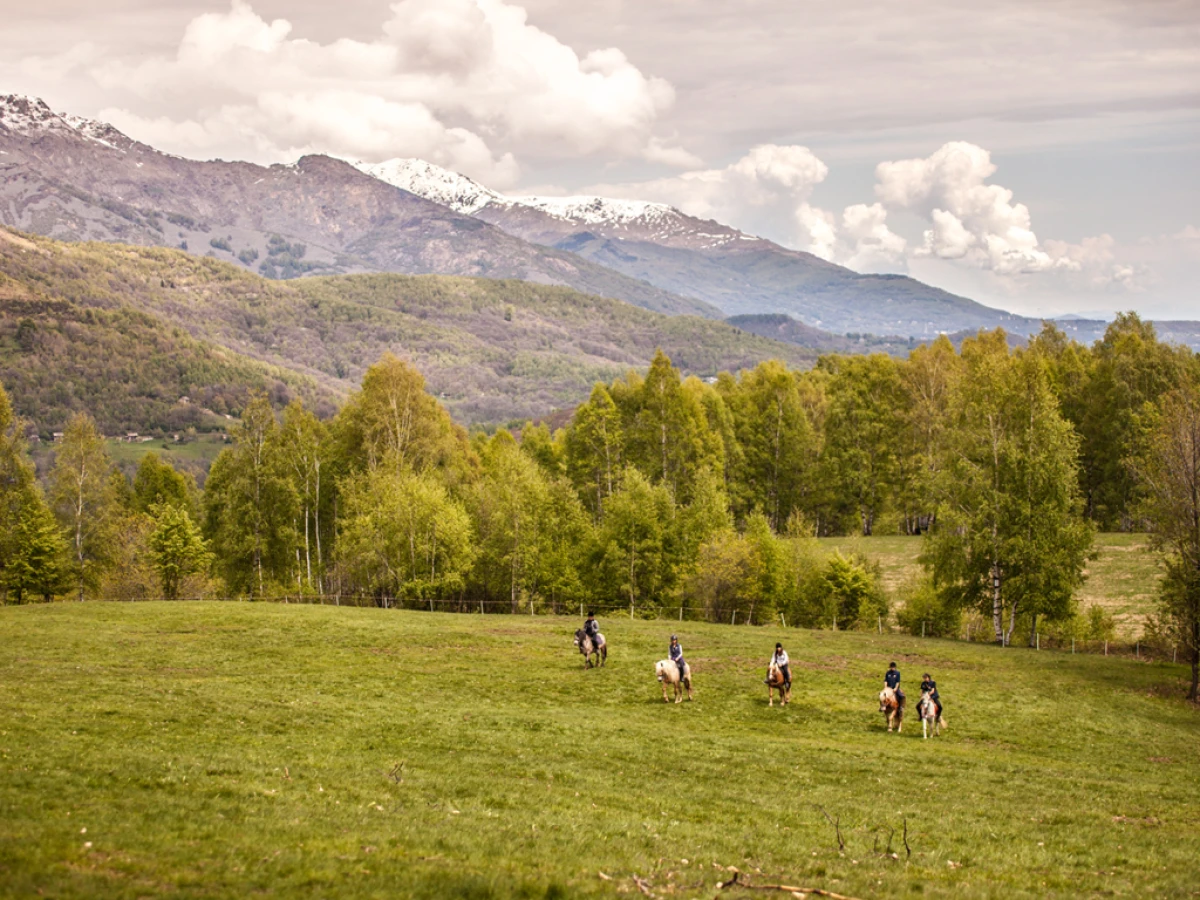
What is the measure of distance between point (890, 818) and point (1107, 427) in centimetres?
8827

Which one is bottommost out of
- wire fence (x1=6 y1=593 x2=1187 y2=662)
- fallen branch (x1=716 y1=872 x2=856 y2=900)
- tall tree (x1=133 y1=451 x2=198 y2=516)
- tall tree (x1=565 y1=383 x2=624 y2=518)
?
wire fence (x1=6 y1=593 x2=1187 y2=662)

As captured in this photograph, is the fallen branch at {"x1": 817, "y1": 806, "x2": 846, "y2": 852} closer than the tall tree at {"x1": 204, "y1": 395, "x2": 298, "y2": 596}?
Yes

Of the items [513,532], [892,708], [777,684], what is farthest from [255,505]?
[892,708]

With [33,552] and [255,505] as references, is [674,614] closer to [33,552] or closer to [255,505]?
[255,505]

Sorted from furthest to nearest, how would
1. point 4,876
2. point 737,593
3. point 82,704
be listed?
point 737,593 → point 82,704 → point 4,876

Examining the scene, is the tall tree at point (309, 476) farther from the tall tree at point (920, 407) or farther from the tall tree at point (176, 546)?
the tall tree at point (920, 407)

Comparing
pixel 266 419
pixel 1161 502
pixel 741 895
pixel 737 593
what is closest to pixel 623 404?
pixel 737 593

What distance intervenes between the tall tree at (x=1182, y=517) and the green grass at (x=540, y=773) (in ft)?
10.9

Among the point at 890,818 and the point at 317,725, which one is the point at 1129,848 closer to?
the point at 890,818

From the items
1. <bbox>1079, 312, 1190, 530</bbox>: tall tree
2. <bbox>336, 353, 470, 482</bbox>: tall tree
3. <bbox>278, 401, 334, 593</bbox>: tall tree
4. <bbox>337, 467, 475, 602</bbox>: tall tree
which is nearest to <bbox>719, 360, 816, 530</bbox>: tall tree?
<bbox>1079, 312, 1190, 530</bbox>: tall tree

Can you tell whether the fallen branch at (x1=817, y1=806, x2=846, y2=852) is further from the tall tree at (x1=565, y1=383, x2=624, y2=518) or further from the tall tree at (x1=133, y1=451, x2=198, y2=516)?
the tall tree at (x1=133, y1=451, x2=198, y2=516)

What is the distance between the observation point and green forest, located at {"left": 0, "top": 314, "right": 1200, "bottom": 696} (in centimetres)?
5506

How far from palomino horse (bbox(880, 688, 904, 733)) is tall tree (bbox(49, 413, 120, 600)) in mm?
69563

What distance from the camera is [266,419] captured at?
77188 millimetres
